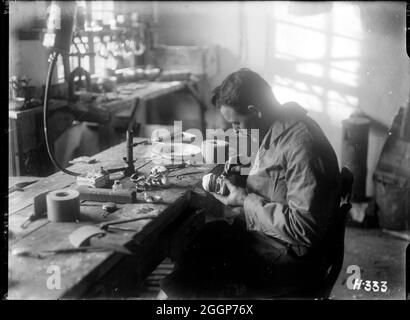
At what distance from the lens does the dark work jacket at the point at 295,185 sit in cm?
197

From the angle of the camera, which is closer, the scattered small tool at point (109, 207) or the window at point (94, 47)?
the scattered small tool at point (109, 207)

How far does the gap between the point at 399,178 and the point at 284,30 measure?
2735 millimetres

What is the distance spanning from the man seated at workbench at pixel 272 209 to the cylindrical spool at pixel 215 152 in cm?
52

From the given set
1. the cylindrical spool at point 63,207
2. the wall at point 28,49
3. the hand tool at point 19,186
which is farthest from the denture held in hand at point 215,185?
the wall at point 28,49

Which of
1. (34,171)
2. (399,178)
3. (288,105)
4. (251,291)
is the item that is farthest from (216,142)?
(399,178)

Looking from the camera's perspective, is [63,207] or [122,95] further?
[122,95]

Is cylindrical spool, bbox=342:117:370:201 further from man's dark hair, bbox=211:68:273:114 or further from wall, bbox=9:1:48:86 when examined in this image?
wall, bbox=9:1:48:86

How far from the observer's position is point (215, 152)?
286 cm

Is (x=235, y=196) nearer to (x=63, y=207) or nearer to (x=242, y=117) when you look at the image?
(x=242, y=117)

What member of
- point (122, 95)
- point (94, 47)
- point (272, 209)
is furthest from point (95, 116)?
point (272, 209)

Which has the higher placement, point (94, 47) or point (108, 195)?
point (94, 47)

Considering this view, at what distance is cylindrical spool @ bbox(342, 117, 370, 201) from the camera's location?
199 inches

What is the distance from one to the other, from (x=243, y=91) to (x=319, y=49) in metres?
4.39

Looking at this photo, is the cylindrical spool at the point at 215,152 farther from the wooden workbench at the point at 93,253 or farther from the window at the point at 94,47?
the window at the point at 94,47
